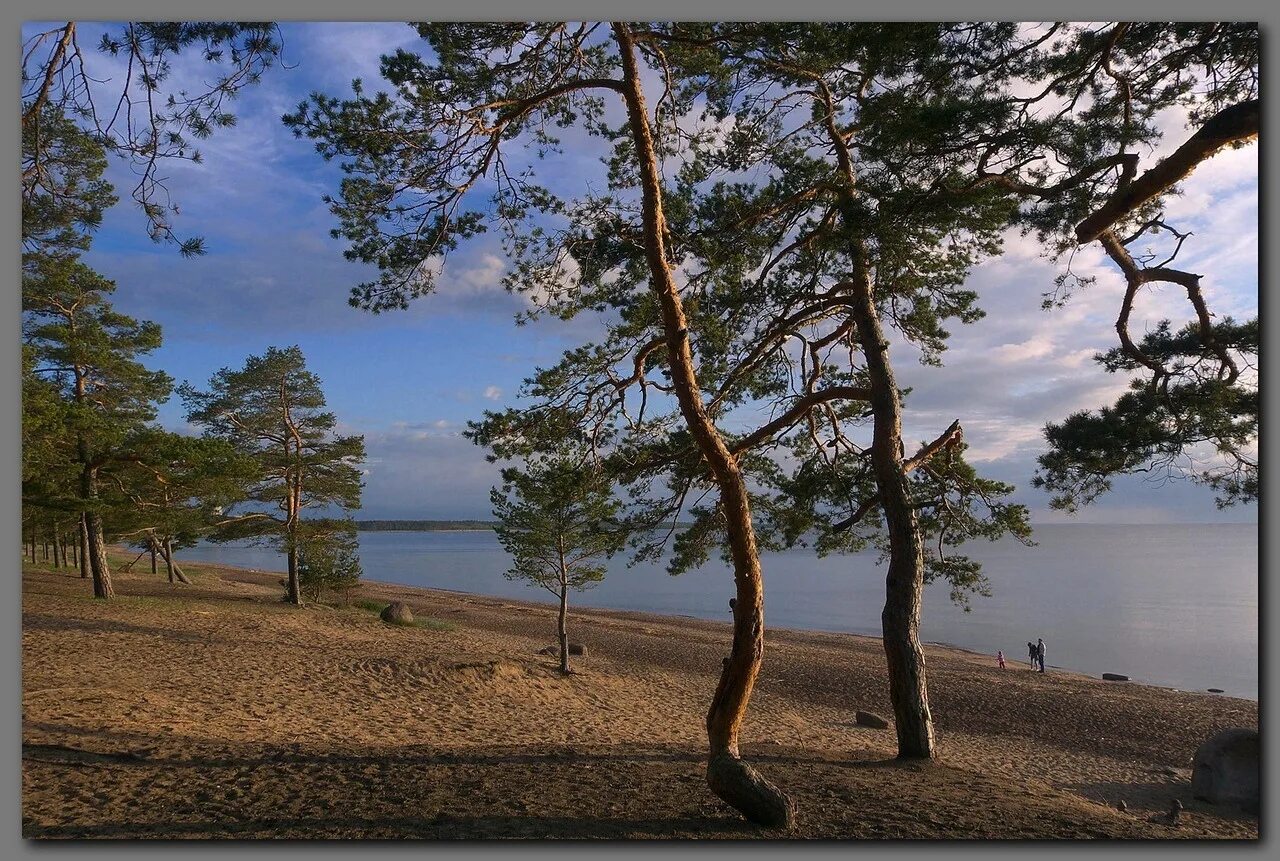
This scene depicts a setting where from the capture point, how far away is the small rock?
10.8 meters

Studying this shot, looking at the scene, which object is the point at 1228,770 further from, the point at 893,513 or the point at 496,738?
the point at 496,738

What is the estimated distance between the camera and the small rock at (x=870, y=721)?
427 inches

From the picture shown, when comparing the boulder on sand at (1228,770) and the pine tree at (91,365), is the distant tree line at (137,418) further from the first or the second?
the boulder on sand at (1228,770)

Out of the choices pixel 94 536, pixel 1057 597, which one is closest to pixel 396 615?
pixel 94 536

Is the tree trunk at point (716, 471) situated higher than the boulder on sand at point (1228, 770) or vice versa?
the tree trunk at point (716, 471)

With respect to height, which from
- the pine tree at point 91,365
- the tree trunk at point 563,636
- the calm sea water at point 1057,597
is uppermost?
the pine tree at point 91,365

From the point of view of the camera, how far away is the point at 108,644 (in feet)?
32.2

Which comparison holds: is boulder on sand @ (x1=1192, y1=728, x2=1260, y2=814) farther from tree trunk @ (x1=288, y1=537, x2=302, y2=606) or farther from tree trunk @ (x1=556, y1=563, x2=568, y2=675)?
tree trunk @ (x1=288, y1=537, x2=302, y2=606)

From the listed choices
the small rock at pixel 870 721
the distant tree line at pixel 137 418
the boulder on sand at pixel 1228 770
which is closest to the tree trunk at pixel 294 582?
the distant tree line at pixel 137 418

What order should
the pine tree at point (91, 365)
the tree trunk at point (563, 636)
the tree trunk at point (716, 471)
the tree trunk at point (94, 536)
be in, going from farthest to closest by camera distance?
the tree trunk at point (563, 636) → the tree trunk at point (94, 536) → the pine tree at point (91, 365) → the tree trunk at point (716, 471)

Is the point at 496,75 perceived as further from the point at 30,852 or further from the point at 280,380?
the point at 280,380

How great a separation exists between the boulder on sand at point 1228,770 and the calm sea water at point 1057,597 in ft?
6.29

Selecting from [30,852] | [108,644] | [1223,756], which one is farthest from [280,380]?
[1223,756]

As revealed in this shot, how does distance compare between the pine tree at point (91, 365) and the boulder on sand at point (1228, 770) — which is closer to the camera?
the boulder on sand at point (1228, 770)
